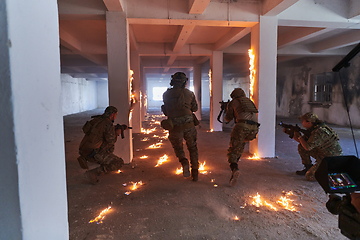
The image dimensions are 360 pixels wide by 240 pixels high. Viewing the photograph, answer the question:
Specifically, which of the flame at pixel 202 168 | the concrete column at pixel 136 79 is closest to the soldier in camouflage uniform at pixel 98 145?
the flame at pixel 202 168

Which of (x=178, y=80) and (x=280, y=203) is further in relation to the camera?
(x=178, y=80)

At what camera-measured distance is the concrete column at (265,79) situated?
482cm

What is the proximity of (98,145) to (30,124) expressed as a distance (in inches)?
109

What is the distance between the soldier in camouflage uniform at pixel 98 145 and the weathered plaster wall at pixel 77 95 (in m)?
13.0

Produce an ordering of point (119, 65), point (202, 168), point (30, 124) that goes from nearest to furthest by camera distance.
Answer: point (30, 124) < point (202, 168) < point (119, 65)

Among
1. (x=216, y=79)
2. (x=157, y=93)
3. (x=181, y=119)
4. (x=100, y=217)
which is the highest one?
(x=157, y=93)

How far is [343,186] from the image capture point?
1.26m

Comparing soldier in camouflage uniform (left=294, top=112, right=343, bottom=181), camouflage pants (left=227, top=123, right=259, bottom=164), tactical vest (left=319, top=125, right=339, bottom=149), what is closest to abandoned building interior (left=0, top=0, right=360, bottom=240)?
camouflage pants (left=227, top=123, right=259, bottom=164)

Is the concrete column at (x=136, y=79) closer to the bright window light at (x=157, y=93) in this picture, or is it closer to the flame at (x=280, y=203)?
the flame at (x=280, y=203)

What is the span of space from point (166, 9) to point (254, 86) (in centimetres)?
256

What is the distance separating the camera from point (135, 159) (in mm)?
4938

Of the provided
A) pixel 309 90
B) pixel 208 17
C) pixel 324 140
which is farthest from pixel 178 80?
pixel 309 90

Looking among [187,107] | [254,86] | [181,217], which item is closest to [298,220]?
[181,217]

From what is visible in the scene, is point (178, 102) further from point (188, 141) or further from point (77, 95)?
point (77, 95)
